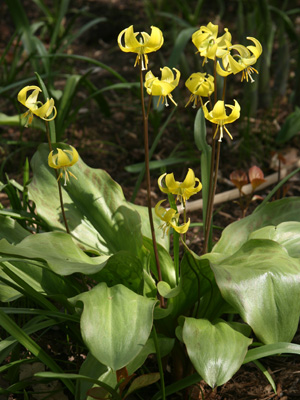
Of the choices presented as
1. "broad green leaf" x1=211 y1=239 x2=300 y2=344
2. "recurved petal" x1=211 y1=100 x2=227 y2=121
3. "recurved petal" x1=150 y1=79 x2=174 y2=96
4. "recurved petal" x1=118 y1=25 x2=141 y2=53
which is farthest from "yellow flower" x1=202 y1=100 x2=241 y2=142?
"broad green leaf" x1=211 y1=239 x2=300 y2=344

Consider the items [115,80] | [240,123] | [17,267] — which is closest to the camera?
[17,267]

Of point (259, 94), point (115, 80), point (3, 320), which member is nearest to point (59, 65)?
point (115, 80)

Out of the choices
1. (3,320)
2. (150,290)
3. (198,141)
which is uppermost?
(198,141)

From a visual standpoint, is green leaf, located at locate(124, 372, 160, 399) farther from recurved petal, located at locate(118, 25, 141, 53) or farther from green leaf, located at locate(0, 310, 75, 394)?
recurved petal, located at locate(118, 25, 141, 53)

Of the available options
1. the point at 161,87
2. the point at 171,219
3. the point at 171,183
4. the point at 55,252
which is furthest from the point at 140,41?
the point at 55,252

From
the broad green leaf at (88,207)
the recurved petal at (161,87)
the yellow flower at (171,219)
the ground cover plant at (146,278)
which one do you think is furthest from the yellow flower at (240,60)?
the broad green leaf at (88,207)

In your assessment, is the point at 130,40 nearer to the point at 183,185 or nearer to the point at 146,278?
the point at 183,185

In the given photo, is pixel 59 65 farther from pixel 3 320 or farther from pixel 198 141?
pixel 3 320
